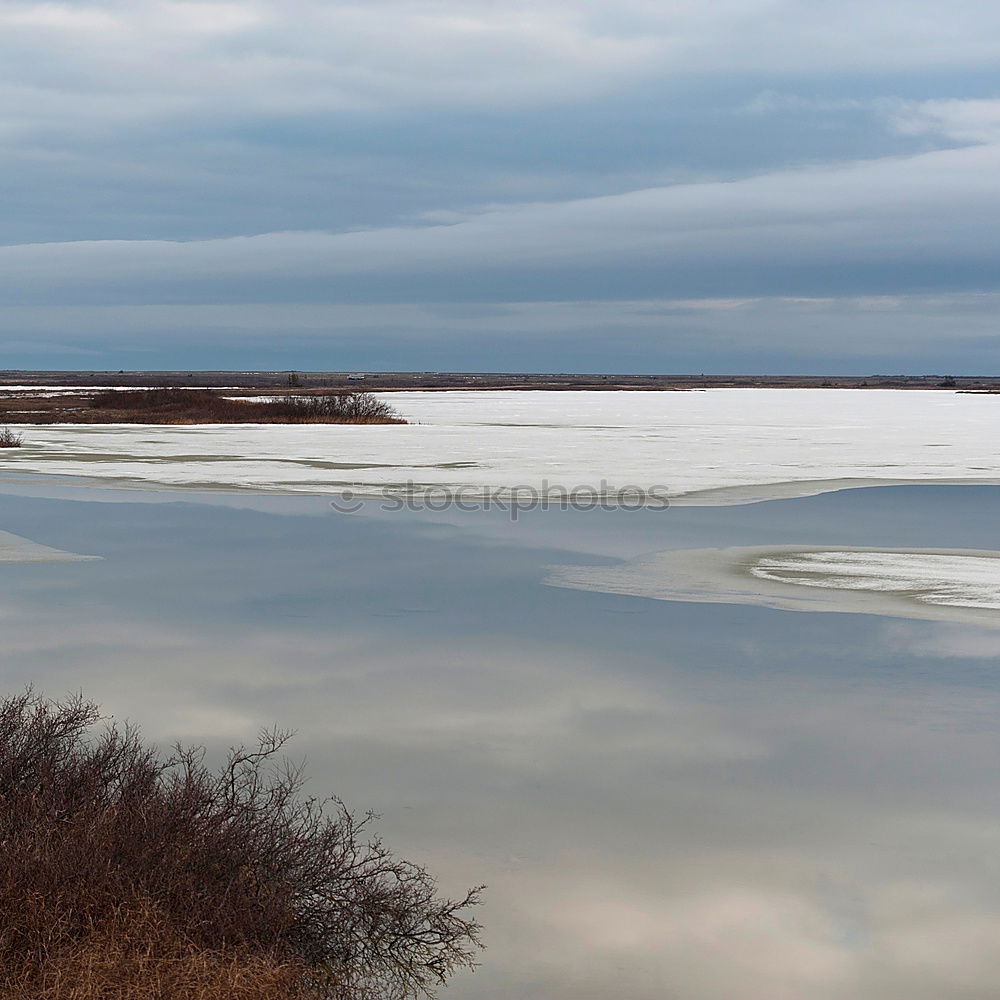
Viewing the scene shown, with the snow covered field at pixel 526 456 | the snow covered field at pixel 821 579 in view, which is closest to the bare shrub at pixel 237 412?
the snow covered field at pixel 526 456

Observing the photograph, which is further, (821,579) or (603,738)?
(821,579)

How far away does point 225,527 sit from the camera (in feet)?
56.2

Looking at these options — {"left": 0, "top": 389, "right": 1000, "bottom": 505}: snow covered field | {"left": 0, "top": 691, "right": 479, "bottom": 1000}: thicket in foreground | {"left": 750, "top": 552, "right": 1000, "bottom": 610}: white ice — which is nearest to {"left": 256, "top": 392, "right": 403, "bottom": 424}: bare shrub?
{"left": 0, "top": 389, "right": 1000, "bottom": 505}: snow covered field

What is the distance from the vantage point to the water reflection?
16.5 feet

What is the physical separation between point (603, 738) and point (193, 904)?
11.8 feet

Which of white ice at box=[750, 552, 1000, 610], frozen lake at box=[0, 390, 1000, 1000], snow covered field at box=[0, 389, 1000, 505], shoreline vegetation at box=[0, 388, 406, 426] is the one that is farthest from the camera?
shoreline vegetation at box=[0, 388, 406, 426]

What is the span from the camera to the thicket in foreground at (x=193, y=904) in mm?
4066

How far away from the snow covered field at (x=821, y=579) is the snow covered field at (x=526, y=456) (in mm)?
6093

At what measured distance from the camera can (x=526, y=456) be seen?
30266 mm

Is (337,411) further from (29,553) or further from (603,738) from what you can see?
(603,738)

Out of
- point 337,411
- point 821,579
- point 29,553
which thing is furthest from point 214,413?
point 821,579

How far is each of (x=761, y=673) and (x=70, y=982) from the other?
6084 millimetres

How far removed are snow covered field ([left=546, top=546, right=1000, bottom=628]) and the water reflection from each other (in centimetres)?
54

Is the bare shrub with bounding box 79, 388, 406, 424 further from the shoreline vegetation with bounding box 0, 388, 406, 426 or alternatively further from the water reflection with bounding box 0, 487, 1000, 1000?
the water reflection with bounding box 0, 487, 1000, 1000
